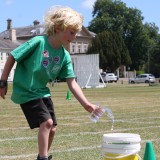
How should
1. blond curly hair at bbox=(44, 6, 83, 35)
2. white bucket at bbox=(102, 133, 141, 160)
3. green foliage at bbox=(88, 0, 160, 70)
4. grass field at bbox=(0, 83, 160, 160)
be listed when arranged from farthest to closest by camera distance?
green foliage at bbox=(88, 0, 160, 70) → grass field at bbox=(0, 83, 160, 160) → blond curly hair at bbox=(44, 6, 83, 35) → white bucket at bbox=(102, 133, 141, 160)

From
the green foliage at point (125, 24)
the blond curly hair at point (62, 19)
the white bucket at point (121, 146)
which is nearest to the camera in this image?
the white bucket at point (121, 146)

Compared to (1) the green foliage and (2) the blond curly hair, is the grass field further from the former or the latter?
(1) the green foliage

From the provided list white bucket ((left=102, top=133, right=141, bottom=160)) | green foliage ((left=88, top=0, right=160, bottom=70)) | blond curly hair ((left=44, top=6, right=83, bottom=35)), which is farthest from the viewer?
green foliage ((left=88, top=0, right=160, bottom=70))

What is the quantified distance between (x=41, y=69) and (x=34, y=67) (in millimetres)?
91

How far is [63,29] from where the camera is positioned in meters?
5.92

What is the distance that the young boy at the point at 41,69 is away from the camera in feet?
19.5

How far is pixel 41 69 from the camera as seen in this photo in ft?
19.9

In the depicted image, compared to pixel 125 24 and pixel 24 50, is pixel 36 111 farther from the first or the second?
pixel 125 24

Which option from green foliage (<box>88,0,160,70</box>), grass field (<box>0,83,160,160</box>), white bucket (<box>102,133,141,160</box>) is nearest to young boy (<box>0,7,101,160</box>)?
white bucket (<box>102,133,141,160</box>)

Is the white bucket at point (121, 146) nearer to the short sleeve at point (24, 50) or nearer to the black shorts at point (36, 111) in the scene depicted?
the black shorts at point (36, 111)

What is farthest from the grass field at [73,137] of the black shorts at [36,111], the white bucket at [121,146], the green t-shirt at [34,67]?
the white bucket at [121,146]

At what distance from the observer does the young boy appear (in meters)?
5.96

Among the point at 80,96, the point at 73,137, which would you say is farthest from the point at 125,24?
the point at 80,96

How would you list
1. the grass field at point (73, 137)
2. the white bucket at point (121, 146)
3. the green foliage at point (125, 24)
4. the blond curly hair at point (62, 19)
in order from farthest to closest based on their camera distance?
the green foliage at point (125, 24)
the grass field at point (73, 137)
the blond curly hair at point (62, 19)
the white bucket at point (121, 146)
